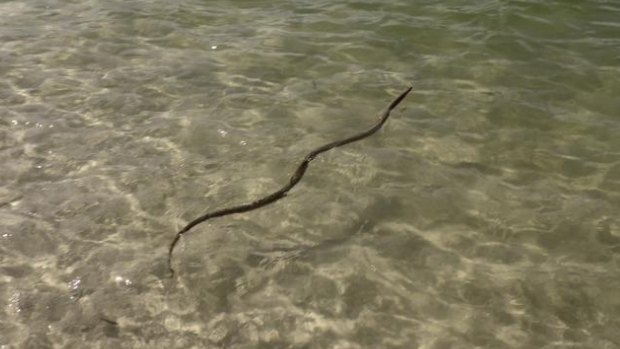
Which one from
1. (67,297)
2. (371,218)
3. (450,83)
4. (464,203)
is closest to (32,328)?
(67,297)

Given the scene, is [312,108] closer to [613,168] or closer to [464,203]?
[464,203]

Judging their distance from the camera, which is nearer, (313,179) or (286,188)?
(286,188)

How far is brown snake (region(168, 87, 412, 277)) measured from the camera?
4.02 metres

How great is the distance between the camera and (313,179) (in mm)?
4539

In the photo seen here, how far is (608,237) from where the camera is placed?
401cm

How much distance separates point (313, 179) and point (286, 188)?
24 cm

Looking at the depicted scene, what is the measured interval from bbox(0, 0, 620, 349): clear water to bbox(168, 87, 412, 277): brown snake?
0.20 ft

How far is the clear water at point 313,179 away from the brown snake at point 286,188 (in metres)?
0.06

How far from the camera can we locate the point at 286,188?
4.42 metres

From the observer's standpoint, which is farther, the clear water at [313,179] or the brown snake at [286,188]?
the brown snake at [286,188]

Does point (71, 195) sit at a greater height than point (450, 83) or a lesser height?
lesser

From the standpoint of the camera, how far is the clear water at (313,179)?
3.46 m

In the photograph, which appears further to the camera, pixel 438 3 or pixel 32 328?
pixel 438 3

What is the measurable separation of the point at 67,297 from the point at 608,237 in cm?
334
